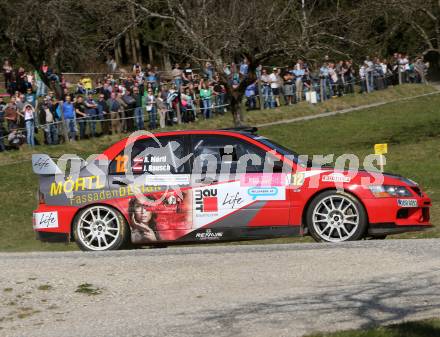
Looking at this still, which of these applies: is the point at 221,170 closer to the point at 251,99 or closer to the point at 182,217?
the point at 182,217

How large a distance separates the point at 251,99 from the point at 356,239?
19.5m

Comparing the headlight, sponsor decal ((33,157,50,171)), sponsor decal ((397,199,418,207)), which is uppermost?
sponsor decal ((33,157,50,171))

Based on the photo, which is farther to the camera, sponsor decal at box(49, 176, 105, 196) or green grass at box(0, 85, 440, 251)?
green grass at box(0, 85, 440, 251)

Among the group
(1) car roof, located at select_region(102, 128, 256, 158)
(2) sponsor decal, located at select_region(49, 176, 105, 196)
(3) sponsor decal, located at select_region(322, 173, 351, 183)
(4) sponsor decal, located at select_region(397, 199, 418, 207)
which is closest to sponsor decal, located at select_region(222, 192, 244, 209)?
(1) car roof, located at select_region(102, 128, 256, 158)

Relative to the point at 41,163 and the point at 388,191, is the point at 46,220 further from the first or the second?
the point at 388,191

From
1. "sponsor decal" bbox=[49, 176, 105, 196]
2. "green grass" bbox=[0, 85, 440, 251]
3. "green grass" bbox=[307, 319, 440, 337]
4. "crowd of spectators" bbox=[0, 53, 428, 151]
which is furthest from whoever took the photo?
"crowd of spectators" bbox=[0, 53, 428, 151]

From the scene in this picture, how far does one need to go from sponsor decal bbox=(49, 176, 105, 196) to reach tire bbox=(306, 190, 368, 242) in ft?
8.52

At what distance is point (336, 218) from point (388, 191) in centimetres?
69

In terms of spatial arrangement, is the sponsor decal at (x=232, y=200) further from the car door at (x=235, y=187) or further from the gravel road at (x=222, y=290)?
the gravel road at (x=222, y=290)

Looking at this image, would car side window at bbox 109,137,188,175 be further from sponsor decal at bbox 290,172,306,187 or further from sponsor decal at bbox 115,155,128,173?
sponsor decal at bbox 290,172,306,187

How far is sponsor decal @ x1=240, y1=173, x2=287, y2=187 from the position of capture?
1090 centimetres

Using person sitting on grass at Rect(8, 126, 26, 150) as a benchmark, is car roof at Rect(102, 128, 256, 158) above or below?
below

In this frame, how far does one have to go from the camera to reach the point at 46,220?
11.5m

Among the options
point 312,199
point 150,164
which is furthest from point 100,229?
point 312,199
